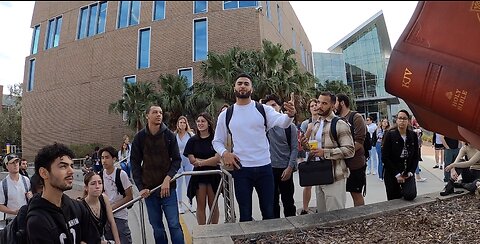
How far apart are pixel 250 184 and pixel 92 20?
33.0 metres

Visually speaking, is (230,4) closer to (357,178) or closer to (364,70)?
(364,70)

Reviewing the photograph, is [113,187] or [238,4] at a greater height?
[238,4]

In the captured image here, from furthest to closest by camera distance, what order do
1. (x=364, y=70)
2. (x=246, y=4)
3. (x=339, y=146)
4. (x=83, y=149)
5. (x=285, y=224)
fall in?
(x=364, y=70) < (x=83, y=149) < (x=246, y=4) < (x=339, y=146) < (x=285, y=224)

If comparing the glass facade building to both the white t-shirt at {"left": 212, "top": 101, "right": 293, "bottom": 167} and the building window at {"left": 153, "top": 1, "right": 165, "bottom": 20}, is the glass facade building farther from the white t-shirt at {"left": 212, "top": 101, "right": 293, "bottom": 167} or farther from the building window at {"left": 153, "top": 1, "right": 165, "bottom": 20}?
the white t-shirt at {"left": 212, "top": 101, "right": 293, "bottom": 167}

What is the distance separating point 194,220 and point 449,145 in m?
4.31

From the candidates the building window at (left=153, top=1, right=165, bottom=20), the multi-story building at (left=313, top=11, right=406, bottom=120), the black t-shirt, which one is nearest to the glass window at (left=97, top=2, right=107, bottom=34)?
the building window at (left=153, top=1, right=165, bottom=20)

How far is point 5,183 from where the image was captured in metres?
4.68

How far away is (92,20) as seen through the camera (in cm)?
3206

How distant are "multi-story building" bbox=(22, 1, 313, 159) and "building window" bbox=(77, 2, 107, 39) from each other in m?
0.09

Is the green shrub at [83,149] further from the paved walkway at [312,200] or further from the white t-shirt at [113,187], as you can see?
the white t-shirt at [113,187]

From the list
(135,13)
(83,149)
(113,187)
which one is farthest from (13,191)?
(135,13)

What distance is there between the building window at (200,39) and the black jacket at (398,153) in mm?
23171

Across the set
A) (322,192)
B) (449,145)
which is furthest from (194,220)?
(449,145)

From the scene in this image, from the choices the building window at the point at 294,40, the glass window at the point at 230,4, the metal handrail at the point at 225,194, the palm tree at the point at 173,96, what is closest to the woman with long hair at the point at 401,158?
the metal handrail at the point at 225,194
